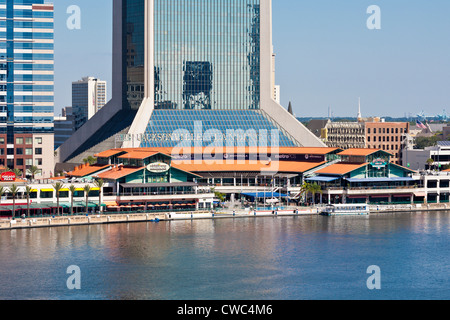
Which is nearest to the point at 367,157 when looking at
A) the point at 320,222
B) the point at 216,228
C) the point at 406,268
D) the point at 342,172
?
the point at 342,172

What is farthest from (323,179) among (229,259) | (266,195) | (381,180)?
(229,259)

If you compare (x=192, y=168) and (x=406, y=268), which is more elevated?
(x=192, y=168)

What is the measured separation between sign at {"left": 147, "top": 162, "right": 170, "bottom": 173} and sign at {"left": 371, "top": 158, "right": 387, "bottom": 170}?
148 feet

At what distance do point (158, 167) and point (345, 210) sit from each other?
38.1 meters

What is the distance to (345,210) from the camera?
7126 inches

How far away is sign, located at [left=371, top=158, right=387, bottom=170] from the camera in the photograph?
194 metres

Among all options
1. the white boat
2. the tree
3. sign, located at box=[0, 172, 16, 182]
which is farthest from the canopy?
sign, located at box=[0, 172, 16, 182]

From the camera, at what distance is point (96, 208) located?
562 feet

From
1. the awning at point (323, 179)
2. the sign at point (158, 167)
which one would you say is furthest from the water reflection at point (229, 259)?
the awning at point (323, 179)

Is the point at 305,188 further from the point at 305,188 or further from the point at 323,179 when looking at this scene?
the point at 323,179
